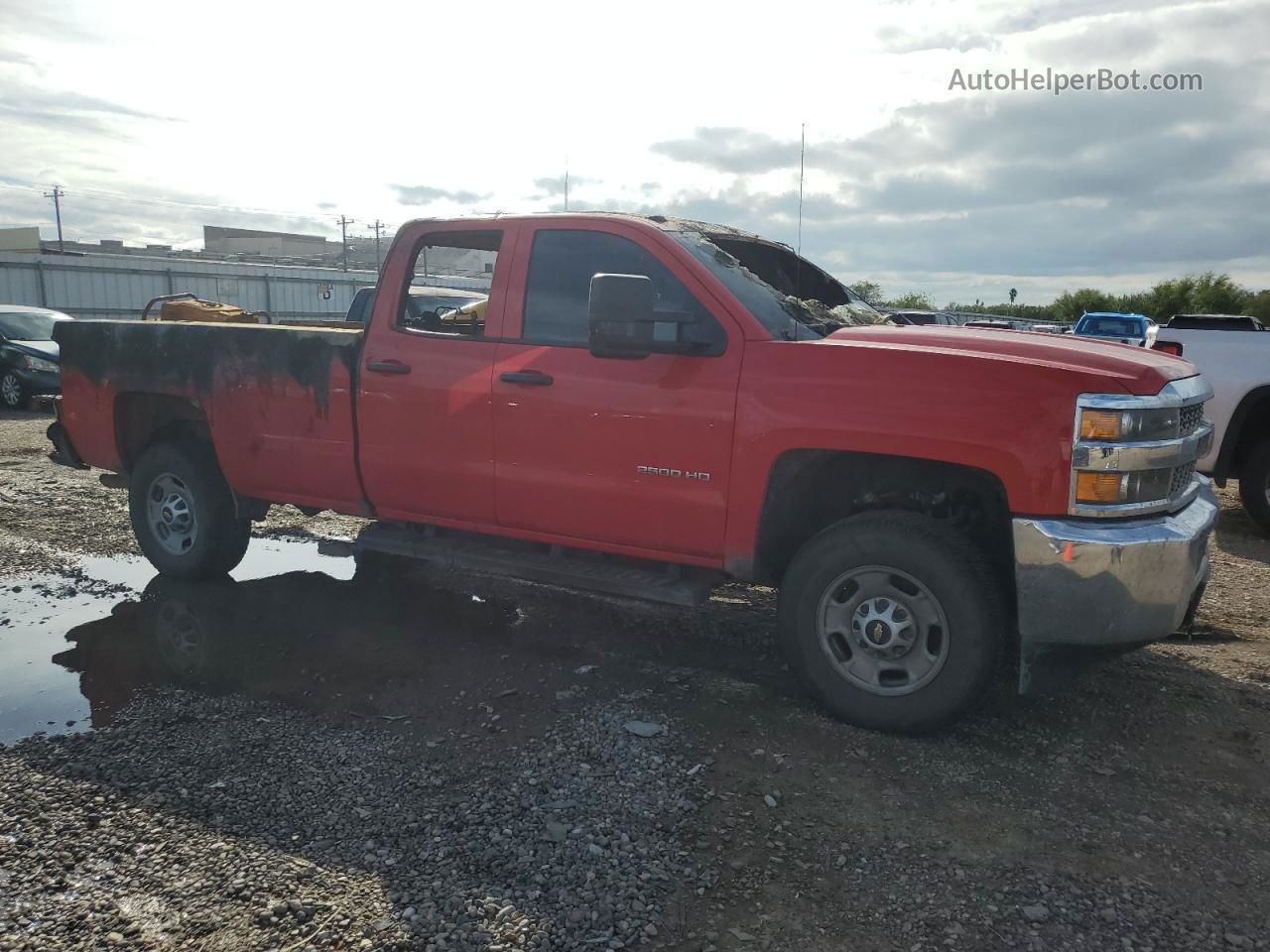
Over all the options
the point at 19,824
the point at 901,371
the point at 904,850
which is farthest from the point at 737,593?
the point at 19,824

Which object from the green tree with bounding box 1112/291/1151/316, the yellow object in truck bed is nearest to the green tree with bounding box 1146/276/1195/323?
the green tree with bounding box 1112/291/1151/316

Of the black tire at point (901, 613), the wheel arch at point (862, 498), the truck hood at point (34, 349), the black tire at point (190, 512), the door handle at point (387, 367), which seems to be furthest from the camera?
the truck hood at point (34, 349)

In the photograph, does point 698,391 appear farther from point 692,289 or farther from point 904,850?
point 904,850

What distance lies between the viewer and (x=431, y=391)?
4.88 metres

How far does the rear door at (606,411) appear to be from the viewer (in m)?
4.20

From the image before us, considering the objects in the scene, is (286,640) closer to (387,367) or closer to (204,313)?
(387,367)

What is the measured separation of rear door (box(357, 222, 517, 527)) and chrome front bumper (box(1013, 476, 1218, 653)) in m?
2.44

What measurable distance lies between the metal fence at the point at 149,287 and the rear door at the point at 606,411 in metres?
20.6

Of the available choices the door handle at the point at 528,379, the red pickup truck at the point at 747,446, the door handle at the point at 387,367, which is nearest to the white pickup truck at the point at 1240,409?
the red pickup truck at the point at 747,446

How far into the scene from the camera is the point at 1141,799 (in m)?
3.47

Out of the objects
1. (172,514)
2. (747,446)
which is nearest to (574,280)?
(747,446)

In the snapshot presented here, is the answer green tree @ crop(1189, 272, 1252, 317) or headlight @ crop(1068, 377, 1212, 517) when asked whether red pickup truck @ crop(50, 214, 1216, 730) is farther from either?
green tree @ crop(1189, 272, 1252, 317)

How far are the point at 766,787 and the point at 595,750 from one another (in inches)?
26.0

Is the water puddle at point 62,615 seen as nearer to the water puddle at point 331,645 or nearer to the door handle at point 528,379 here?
the water puddle at point 331,645
